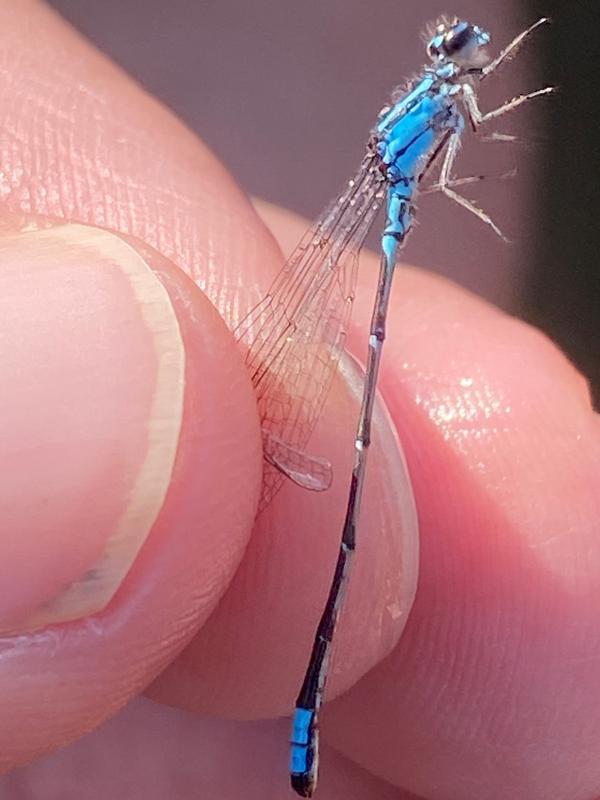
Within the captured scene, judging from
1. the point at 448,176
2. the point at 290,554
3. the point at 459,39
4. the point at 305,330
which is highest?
the point at 459,39

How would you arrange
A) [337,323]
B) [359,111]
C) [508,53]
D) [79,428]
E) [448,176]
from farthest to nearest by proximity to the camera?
[359,111] < [337,323] < [448,176] < [508,53] < [79,428]

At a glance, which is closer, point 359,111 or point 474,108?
point 474,108

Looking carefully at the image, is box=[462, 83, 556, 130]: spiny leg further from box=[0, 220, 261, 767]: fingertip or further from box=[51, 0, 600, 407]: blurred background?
box=[51, 0, 600, 407]: blurred background

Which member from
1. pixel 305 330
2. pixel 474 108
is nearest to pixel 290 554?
pixel 305 330

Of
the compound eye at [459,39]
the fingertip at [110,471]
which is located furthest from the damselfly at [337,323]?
the fingertip at [110,471]

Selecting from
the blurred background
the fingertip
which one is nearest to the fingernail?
the fingertip

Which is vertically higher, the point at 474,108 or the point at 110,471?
the point at 474,108

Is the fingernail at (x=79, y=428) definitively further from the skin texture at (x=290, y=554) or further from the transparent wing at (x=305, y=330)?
the transparent wing at (x=305, y=330)

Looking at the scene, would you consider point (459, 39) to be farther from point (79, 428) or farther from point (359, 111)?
point (359, 111)
